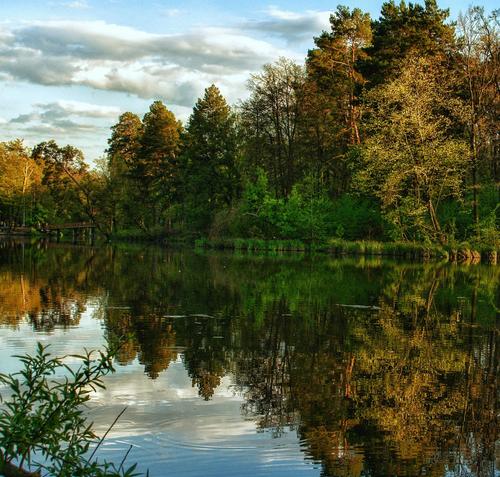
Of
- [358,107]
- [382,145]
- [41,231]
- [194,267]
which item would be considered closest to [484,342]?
[194,267]

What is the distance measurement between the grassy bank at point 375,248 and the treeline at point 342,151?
2.78 feet

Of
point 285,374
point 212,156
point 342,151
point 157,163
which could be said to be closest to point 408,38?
point 342,151

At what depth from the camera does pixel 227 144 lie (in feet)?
226

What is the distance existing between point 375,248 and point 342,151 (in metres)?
14.7

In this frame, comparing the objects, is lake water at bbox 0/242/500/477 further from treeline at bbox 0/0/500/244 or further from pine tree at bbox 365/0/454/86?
pine tree at bbox 365/0/454/86

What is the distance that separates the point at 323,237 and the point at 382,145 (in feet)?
38.2

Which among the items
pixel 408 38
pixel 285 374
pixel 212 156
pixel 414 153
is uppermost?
pixel 408 38

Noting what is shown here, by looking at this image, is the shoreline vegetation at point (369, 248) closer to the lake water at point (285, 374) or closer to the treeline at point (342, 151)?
the treeline at point (342, 151)

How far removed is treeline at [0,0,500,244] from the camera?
144ft

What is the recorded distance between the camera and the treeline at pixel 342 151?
44000 mm

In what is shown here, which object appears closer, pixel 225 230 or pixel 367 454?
pixel 367 454

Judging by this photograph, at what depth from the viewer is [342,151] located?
2388 inches

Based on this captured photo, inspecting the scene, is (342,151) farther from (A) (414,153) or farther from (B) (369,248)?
(A) (414,153)

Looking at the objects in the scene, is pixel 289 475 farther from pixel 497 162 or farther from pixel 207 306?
pixel 497 162
